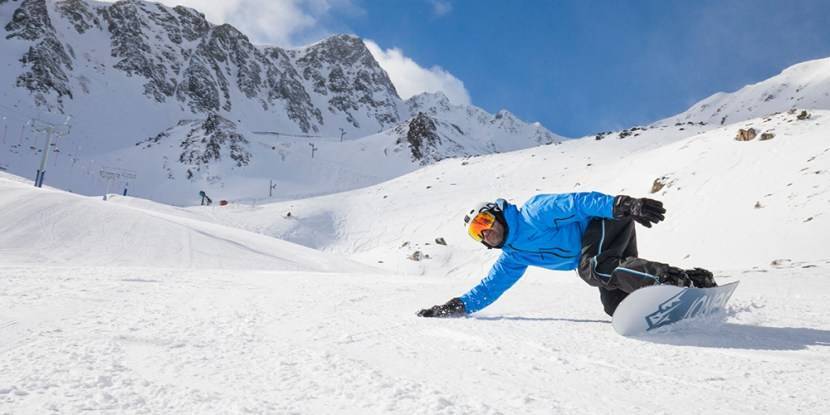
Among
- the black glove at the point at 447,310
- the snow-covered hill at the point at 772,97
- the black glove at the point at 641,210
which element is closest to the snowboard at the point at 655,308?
the black glove at the point at 641,210

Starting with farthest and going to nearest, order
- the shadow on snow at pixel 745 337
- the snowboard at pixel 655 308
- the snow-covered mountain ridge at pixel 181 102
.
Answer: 1. the snow-covered mountain ridge at pixel 181 102
2. the snowboard at pixel 655 308
3. the shadow on snow at pixel 745 337

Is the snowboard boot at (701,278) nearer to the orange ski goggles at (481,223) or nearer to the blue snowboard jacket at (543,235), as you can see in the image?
the blue snowboard jacket at (543,235)

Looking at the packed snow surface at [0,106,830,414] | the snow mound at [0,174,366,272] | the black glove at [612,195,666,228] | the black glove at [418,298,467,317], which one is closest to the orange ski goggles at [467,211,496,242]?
the black glove at [418,298,467,317]

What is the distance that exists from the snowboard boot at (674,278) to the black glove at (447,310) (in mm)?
1669

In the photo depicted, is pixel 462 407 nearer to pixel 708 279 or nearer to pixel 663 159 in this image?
pixel 708 279

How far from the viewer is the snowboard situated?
3.17 m

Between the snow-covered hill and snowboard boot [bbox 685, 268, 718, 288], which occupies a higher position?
the snow-covered hill

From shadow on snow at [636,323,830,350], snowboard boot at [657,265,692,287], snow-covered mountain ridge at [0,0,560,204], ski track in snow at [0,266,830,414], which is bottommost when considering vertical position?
ski track in snow at [0,266,830,414]

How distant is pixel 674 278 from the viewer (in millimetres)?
3312

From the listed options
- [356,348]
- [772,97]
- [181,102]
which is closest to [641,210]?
[356,348]

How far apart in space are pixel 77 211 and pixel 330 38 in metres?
197

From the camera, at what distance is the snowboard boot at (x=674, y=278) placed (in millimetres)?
3287

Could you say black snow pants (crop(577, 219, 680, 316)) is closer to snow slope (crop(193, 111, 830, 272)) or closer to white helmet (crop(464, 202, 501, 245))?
white helmet (crop(464, 202, 501, 245))

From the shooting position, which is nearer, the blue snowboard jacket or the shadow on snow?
the shadow on snow
